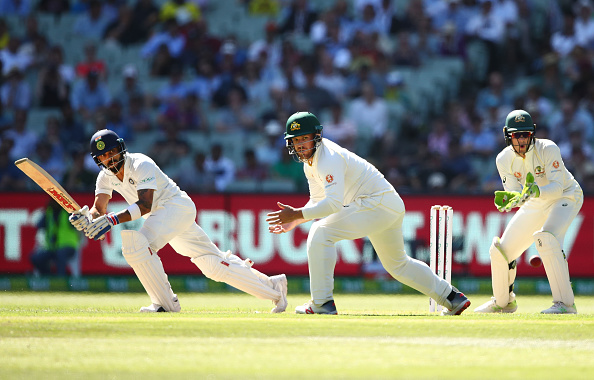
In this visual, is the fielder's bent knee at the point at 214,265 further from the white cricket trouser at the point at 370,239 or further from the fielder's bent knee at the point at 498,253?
the fielder's bent knee at the point at 498,253

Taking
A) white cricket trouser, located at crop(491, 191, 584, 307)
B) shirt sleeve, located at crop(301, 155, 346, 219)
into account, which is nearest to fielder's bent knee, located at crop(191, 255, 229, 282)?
shirt sleeve, located at crop(301, 155, 346, 219)

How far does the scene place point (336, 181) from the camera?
7.12 m

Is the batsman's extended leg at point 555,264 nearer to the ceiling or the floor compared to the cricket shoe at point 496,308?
nearer to the ceiling

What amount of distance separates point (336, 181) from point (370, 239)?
66 centimetres

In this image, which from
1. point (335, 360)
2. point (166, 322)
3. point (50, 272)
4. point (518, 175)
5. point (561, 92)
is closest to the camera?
point (335, 360)

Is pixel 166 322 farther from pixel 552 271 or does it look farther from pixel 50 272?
pixel 50 272

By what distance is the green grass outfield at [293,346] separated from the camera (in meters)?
4.89

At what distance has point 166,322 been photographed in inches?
251

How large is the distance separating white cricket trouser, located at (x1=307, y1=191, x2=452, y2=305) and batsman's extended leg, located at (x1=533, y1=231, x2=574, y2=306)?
982 millimetres

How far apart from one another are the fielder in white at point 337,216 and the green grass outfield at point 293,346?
1.46 feet

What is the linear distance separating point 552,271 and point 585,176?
18.7ft

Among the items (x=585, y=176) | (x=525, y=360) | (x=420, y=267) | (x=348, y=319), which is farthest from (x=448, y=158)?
(x=525, y=360)

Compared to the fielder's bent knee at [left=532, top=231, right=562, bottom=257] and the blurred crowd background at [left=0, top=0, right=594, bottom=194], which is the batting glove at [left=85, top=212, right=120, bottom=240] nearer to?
the fielder's bent knee at [left=532, top=231, right=562, bottom=257]

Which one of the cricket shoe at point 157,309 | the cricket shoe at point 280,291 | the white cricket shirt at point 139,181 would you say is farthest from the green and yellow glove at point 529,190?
the cricket shoe at point 157,309
